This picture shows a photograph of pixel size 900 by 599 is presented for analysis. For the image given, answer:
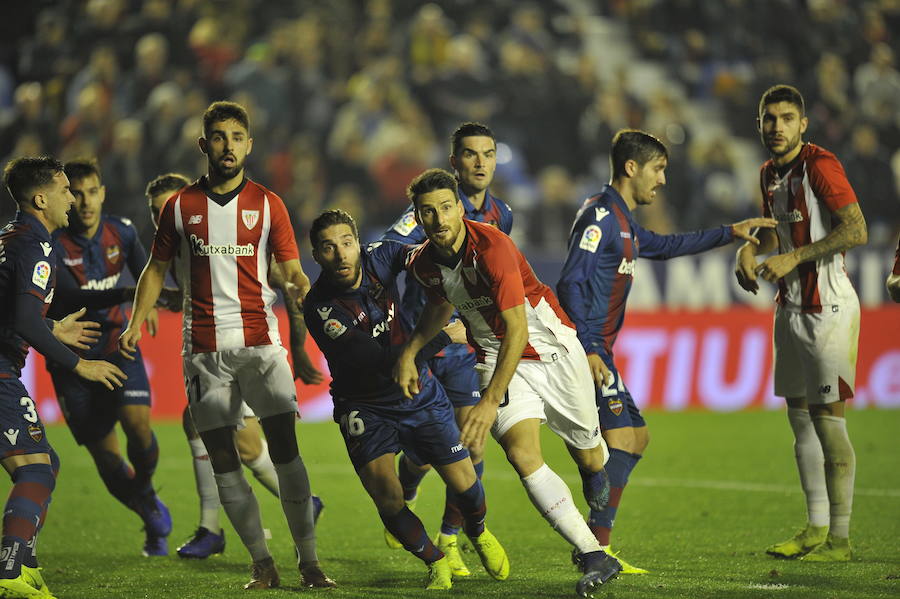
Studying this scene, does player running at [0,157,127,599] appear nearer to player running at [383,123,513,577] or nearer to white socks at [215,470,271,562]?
white socks at [215,470,271,562]

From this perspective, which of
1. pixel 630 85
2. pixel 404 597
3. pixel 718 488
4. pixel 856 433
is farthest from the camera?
pixel 630 85

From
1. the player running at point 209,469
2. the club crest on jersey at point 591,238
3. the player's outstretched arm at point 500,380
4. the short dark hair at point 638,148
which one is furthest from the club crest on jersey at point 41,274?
the short dark hair at point 638,148

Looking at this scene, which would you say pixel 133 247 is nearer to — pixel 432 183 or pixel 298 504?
pixel 298 504

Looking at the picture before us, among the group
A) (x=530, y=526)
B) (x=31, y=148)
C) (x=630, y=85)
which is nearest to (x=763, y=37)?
(x=630, y=85)

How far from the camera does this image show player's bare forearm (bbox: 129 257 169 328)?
17.7ft

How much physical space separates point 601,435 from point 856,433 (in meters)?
6.36

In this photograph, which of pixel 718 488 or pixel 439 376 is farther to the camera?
pixel 718 488

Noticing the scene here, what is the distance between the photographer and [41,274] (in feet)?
16.7

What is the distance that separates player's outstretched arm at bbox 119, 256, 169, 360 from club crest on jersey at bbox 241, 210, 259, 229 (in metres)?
0.44

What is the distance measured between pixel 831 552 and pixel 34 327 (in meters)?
3.97

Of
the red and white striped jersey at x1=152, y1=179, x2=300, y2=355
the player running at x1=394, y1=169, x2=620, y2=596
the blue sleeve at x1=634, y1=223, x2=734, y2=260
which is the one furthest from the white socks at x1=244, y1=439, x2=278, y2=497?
the blue sleeve at x1=634, y1=223, x2=734, y2=260

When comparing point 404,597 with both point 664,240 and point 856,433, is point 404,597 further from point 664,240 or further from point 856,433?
point 856,433

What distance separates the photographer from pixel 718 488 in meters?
8.60

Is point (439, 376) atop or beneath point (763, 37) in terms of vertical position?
beneath
